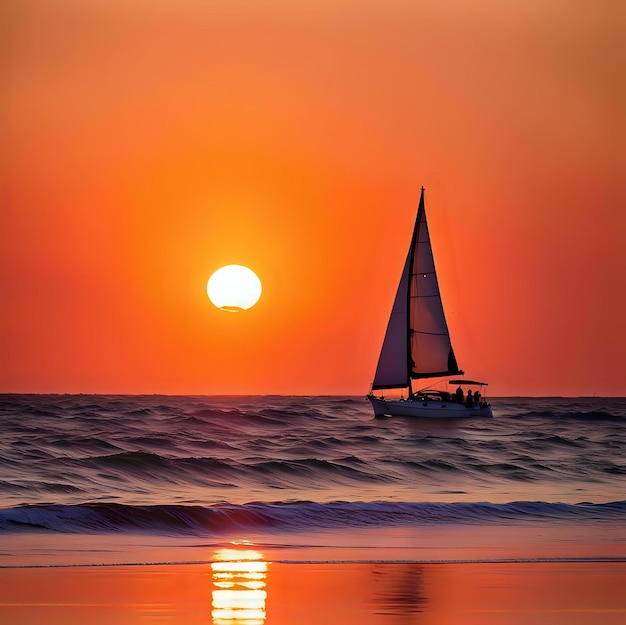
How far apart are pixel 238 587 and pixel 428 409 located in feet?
238

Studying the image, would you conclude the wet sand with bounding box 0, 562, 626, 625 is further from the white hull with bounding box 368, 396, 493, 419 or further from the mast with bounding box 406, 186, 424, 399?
the white hull with bounding box 368, 396, 493, 419

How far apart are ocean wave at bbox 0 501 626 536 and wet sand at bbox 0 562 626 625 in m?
6.15

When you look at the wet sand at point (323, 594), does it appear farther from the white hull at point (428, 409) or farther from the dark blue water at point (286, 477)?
the white hull at point (428, 409)

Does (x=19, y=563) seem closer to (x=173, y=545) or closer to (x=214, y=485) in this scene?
(x=173, y=545)

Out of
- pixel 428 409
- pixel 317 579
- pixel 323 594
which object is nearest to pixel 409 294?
pixel 428 409

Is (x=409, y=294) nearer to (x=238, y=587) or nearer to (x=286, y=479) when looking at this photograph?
(x=286, y=479)

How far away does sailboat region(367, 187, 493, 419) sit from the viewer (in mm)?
83875

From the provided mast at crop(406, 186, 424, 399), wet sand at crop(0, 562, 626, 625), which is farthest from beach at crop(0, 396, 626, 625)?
mast at crop(406, 186, 424, 399)

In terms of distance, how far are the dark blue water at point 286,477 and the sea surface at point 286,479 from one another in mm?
63

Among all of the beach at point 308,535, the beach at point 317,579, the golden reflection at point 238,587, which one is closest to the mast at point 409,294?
the beach at point 308,535

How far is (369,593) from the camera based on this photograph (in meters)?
14.5

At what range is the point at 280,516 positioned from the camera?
80.7ft

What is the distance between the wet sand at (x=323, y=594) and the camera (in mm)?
12945

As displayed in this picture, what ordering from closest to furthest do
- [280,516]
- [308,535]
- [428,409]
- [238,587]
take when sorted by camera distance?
[238,587] → [308,535] → [280,516] → [428,409]
